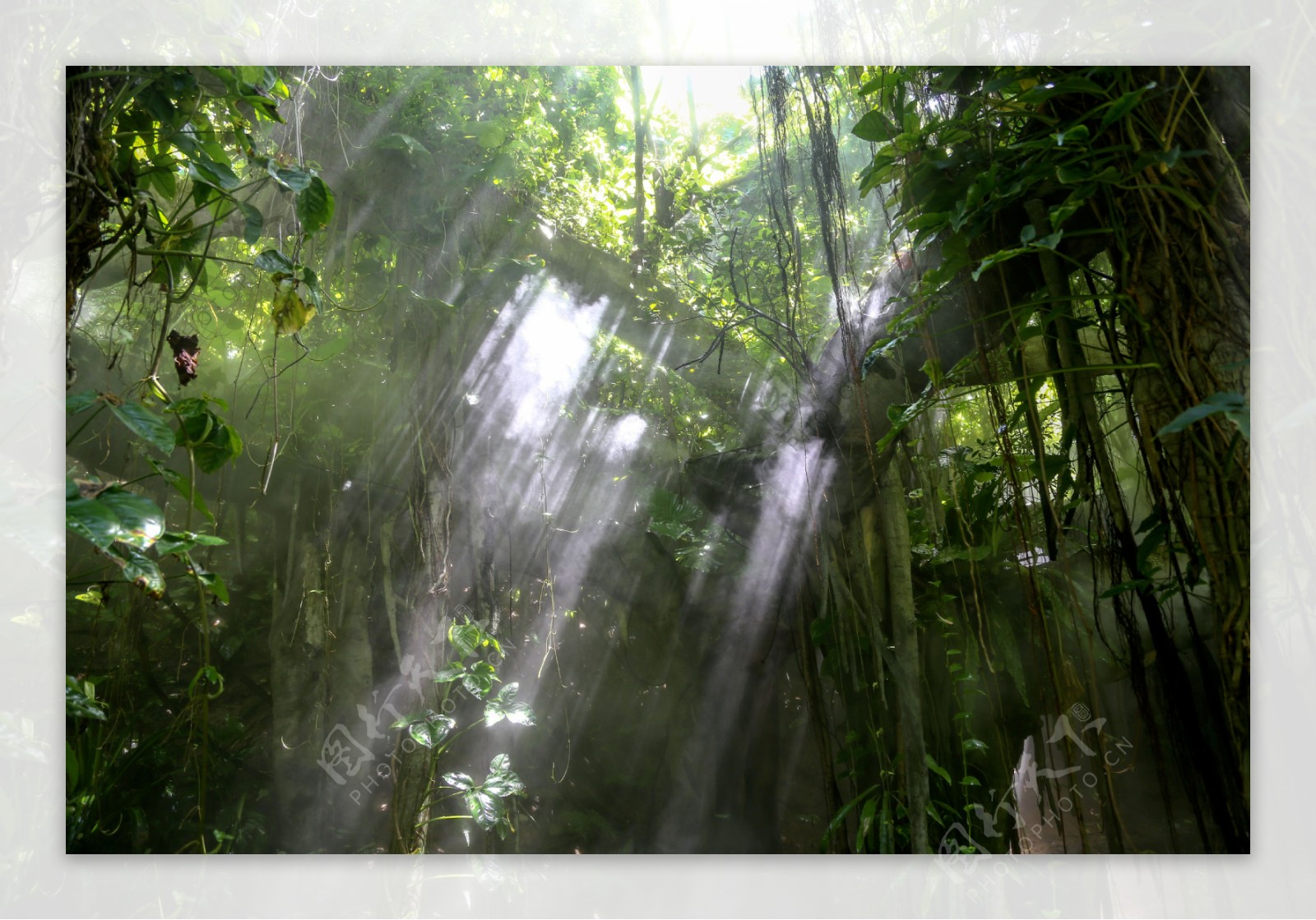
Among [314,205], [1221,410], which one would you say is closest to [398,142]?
[314,205]

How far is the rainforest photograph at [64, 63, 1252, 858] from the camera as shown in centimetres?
128

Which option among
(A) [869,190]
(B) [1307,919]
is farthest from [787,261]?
(B) [1307,919]

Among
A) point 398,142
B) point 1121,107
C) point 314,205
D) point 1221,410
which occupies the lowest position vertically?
point 1221,410

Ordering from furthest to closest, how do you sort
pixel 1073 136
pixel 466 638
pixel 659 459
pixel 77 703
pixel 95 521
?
pixel 659 459
pixel 466 638
pixel 1073 136
pixel 77 703
pixel 95 521

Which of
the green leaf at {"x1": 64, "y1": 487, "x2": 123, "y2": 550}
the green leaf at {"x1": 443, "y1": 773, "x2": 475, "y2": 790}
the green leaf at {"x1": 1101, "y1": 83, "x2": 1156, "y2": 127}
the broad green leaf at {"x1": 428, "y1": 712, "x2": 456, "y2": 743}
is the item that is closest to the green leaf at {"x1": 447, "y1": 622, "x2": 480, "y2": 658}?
the broad green leaf at {"x1": 428, "y1": 712, "x2": 456, "y2": 743}

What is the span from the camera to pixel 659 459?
206cm

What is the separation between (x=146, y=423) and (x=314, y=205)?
42 cm

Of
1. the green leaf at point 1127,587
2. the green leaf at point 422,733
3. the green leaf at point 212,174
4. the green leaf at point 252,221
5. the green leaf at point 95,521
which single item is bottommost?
the green leaf at point 422,733

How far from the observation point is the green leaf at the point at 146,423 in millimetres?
1010

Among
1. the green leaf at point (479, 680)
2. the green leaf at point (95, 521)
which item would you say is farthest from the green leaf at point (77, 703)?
the green leaf at point (479, 680)

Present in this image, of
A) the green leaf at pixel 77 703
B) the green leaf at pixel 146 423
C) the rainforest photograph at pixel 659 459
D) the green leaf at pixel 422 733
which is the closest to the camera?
the green leaf at pixel 146 423

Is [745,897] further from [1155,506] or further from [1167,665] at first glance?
[1155,506]

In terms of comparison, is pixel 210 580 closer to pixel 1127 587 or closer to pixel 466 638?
pixel 466 638

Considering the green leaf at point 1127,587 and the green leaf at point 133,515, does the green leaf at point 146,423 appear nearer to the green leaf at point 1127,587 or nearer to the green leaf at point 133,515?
the green leaf at point 133,515
